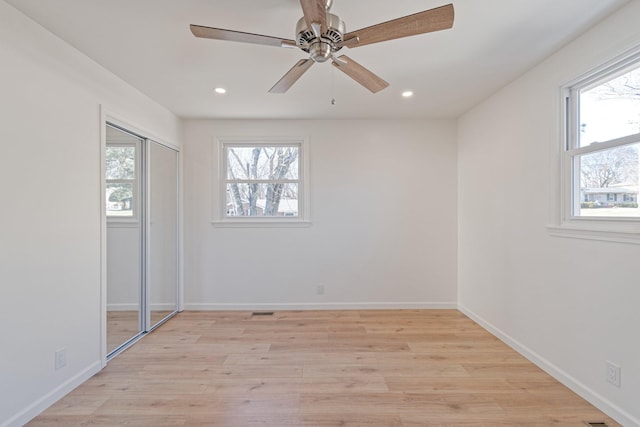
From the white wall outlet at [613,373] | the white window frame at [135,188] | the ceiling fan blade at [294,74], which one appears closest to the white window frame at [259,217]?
the white window frame at [135,188]

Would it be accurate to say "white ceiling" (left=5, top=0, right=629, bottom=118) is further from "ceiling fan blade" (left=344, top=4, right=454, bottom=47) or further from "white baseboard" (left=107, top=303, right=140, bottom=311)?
"white baseboard" (left=107, top=303, right=140, bottom=311)

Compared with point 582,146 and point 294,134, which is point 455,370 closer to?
point 582,146

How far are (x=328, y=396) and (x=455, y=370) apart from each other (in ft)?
3.64

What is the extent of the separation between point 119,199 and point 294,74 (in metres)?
2.04

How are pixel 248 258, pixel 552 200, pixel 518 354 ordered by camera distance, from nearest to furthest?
pixel 552 200 < pixel 518 354 < pixel 248 258

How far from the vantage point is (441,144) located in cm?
408

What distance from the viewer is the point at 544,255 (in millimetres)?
2557

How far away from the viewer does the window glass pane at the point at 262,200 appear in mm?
4152

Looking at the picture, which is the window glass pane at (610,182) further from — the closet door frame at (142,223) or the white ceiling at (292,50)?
the closet door frame at (142,223)

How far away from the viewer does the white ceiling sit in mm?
1843

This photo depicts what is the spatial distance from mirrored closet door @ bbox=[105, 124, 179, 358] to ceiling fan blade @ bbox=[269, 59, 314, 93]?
1.63 m

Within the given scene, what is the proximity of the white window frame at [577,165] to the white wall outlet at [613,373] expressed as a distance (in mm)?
796

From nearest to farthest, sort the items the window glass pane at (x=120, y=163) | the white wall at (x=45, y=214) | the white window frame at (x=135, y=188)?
the white wall at (x=45, y=214) → the window glass pane at (x=120, y=163) → the white window frame at (x=135, y=188)

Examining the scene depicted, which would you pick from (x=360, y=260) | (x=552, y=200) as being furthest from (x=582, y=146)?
(x=360, y=260)
